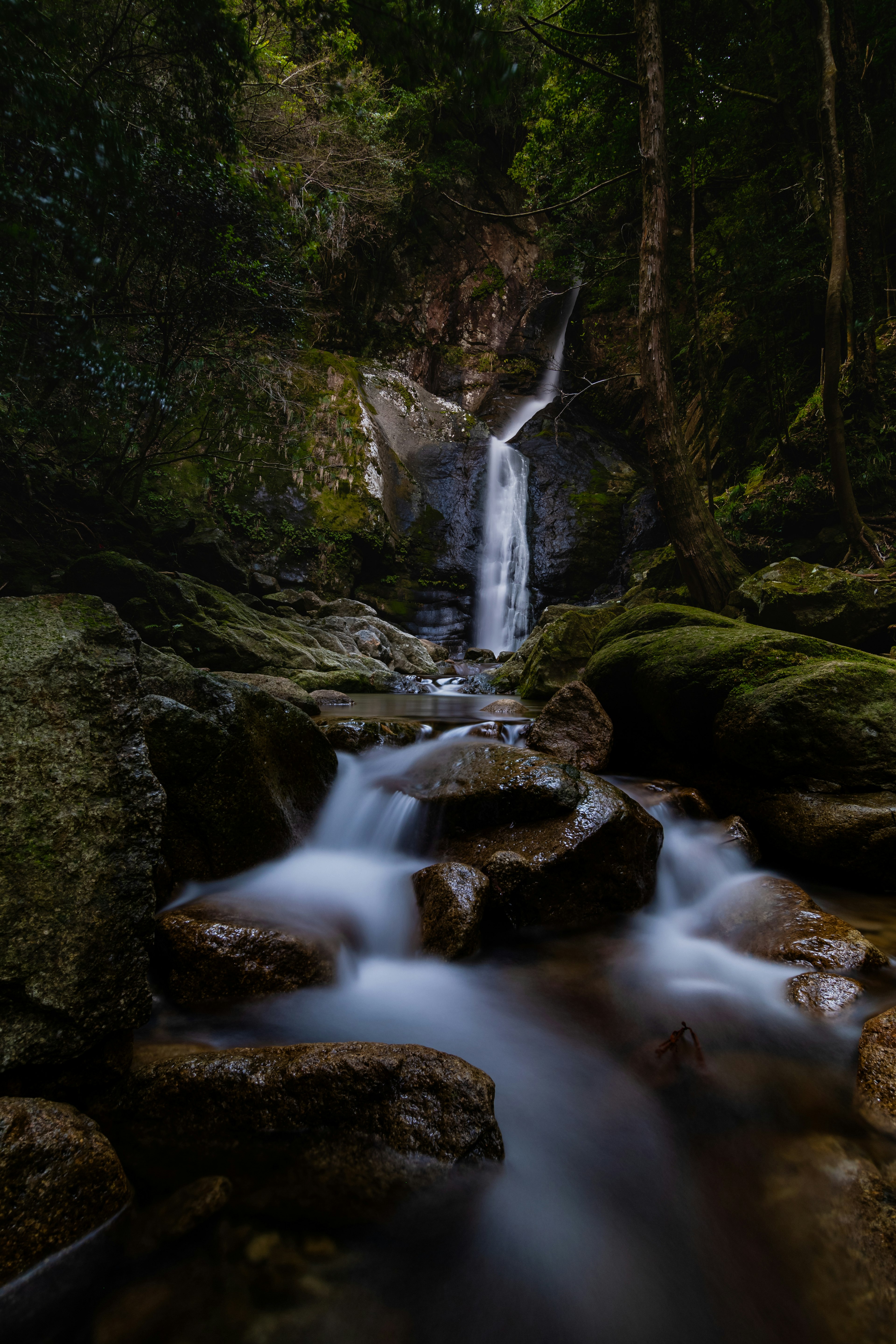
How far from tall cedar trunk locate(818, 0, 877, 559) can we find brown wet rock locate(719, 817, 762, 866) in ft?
21.6

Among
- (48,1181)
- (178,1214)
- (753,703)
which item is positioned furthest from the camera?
(753,703)

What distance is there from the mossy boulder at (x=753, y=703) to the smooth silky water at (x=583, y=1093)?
87 centimetres

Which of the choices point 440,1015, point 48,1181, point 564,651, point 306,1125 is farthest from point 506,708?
point 48,1181

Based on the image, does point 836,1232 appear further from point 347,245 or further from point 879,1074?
point 347,245

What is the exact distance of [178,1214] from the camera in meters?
1.54

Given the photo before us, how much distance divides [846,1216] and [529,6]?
85.1 ft

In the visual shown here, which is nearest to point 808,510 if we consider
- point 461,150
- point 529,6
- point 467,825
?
point 467,825

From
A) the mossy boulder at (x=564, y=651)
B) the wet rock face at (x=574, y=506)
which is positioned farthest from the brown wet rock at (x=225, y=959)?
the wet rock face at (x=574, y=506)

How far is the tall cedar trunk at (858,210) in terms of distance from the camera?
29.2 ft

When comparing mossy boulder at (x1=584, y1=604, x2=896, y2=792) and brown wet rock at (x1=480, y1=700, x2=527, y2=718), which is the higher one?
mossy boulder at (x1=584, y1=604, x2=896, y2=792)

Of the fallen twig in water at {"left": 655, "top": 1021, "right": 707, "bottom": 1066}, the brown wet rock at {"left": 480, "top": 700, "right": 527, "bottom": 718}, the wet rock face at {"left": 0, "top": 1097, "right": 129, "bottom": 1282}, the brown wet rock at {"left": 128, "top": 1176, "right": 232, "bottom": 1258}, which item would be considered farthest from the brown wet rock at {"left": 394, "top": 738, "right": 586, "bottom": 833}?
the brown wet rock at {"left": 480, "top": 700, "right": 527, "bottom": 718}

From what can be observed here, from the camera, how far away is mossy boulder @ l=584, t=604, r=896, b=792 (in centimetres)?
380

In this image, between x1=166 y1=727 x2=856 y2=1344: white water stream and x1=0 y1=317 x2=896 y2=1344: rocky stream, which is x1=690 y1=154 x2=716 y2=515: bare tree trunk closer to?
x1=0 y1=317 x2=896 y2=1344: rocky stream

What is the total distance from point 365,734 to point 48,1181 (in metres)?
4.10
